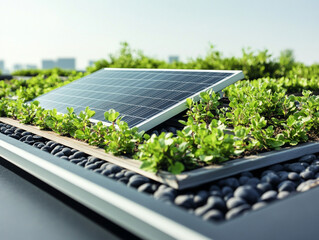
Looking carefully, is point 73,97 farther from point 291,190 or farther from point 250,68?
point 250,68

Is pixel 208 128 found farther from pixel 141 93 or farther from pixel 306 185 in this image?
pixel 141 93

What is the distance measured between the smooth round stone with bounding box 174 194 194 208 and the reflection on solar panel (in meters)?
2.29

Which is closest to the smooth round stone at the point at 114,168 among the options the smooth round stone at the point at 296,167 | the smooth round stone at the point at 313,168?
the smooth round stone at the point at 296,167

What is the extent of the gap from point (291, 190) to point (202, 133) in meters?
1.16

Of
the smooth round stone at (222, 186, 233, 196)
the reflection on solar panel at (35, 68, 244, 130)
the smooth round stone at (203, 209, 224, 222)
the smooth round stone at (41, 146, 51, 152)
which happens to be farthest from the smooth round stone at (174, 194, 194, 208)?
the smooth round stone at (41, 146, 51, 152)

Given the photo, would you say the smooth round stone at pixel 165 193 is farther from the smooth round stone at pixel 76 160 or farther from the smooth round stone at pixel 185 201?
the smooth round stone at pixel 76 160

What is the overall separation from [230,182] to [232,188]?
80mm

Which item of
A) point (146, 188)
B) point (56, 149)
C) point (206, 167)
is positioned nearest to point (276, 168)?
point (206, 167)

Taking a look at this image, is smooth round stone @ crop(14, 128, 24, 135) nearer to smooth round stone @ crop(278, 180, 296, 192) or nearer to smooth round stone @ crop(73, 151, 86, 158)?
smooth round stone @ crop(73, 151, 86, 158)

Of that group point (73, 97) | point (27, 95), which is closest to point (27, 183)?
point (73, 97)

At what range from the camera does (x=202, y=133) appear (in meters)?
4.21

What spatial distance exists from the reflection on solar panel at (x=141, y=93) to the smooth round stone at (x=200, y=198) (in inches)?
88.7

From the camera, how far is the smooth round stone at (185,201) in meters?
3.42

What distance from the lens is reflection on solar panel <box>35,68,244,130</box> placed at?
6211mm
